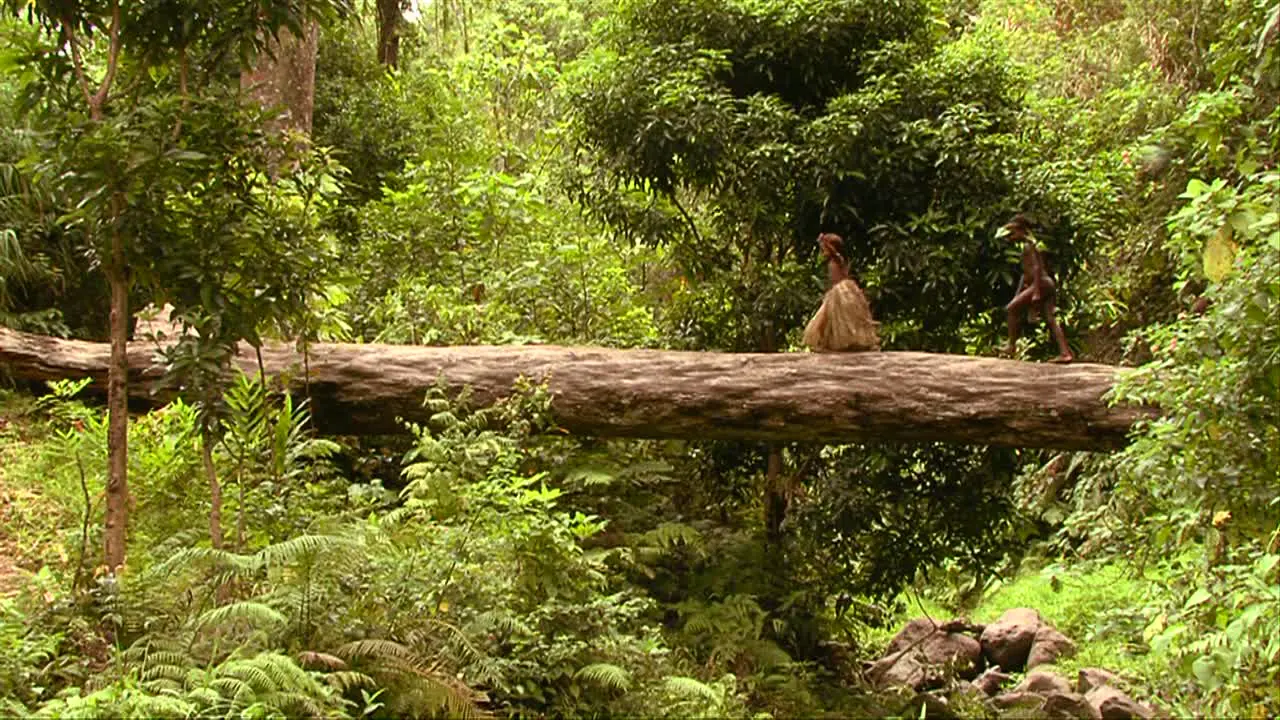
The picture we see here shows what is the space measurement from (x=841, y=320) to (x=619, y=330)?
2.45 meters

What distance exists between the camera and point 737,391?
7.58 metres

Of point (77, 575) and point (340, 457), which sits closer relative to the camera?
point (77, 575)

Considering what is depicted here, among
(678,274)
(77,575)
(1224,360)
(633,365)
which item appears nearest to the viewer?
(1224,360)

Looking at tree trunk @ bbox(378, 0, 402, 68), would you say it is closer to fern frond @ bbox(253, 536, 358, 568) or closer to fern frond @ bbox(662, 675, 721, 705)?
fern frond @ bbox(253, 536, 358, 568)

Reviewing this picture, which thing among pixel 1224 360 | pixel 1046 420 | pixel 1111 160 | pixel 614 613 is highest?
pixel 1111 160

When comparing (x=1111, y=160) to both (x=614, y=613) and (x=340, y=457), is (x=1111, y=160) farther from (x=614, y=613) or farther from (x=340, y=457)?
(x=340, y=457)

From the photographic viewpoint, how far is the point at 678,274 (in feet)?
32.2

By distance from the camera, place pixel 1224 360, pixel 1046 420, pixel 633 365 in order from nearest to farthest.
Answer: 1. pixel 1224 360
2. pixel 1046 420
3. pixel 633 365

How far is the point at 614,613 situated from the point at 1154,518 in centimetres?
282

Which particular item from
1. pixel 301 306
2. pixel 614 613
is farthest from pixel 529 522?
pixel 301 306

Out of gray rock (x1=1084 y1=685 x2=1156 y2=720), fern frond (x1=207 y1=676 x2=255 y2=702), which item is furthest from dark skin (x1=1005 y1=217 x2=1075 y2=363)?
fern frond (x1=207 y1=676 x2=255 y2=702)

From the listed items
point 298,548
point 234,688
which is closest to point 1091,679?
point 298,548

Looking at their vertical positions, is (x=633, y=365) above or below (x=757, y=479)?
above

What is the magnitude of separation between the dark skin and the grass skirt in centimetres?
96
